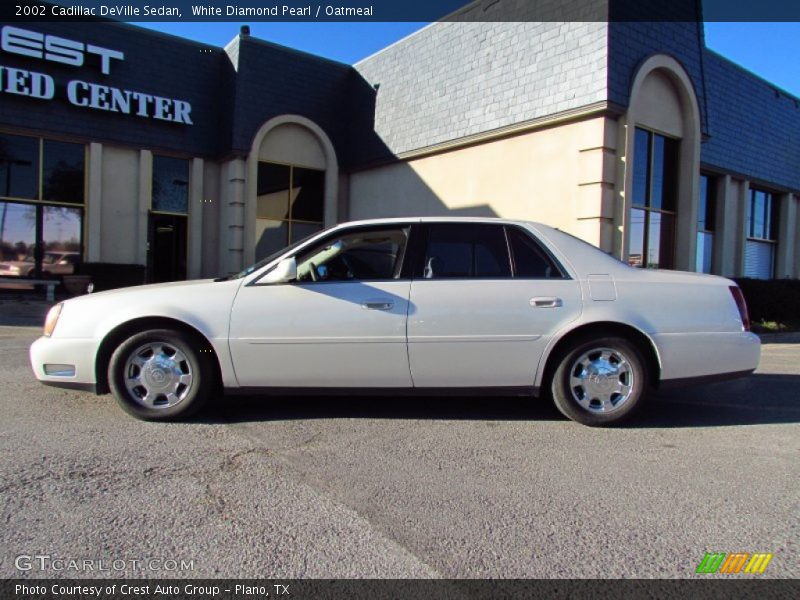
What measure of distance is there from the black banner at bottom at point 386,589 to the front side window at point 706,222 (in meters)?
14.6

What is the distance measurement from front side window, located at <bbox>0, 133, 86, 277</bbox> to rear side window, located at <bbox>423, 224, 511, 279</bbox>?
12451 mm

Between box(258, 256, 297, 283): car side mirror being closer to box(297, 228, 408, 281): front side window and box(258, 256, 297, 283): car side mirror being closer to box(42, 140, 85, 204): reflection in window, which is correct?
box(297, 228, 408, 281): front side window

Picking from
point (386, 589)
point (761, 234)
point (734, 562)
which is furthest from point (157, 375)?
point (761, 234)

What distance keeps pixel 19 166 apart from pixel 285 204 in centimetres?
627

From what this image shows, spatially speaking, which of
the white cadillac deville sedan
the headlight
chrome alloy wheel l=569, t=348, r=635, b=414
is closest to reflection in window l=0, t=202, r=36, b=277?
the headlight

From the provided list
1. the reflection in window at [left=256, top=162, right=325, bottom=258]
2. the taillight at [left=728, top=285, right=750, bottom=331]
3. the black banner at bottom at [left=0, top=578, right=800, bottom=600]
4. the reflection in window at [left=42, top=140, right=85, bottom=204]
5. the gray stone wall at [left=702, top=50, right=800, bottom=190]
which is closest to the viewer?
the black banner at bottom at [left=0, top=578, right=800, bottom=600]

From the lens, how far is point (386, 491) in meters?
3.33

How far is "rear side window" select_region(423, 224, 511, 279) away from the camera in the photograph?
4676 millimetres

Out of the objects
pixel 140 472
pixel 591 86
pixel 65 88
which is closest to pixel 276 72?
pixel 65 88

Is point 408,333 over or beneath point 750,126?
beneath

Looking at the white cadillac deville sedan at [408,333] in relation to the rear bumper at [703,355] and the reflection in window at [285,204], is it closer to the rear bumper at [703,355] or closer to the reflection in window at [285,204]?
the rear bumper at [703,355]

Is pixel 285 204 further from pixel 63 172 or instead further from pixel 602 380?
pixel 602 380

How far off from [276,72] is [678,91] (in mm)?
9794

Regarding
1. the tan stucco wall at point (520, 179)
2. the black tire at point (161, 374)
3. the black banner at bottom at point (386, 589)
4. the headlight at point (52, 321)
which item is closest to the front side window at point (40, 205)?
the tan stucco wall at point (520, 179)
